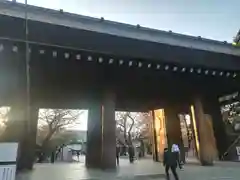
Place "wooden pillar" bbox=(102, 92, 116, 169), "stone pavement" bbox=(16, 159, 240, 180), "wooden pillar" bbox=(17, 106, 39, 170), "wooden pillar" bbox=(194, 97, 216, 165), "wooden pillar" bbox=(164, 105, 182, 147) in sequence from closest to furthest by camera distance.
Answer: "stone pavement" bbox=(16, 159, 240, 180) < "wooden pillar" bbox=(102, 92, 116, 169) < "wooden pillar" bbox=(17, 106, 39, 170) < "wooden pillar" bbox=(194, 97, 216, 165) < "wooden pillar" bbox=(164, 105, 182, 147)

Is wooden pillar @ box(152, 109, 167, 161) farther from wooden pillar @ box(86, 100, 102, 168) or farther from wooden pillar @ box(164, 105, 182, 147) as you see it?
wooden pillar @ box(86, 100, 102, 168)

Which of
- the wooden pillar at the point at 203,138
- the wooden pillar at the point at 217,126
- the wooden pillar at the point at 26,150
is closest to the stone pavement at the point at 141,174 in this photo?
the wooden pillar at the point at 203,138

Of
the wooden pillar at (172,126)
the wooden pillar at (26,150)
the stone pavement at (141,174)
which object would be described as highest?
the wooden pillar at (172,126)

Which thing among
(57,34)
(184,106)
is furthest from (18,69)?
(184,106)

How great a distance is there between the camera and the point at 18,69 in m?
9.41

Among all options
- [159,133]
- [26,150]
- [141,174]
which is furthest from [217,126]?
[26,150]

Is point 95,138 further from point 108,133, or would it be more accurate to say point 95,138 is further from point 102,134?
point 108,133

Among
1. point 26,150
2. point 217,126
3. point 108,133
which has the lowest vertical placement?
point 26,150

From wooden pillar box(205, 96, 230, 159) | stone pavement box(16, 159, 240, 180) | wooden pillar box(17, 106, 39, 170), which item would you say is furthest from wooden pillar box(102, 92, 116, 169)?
wooden pillar box(205, 96, 230, 159)

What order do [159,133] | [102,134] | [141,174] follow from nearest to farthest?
1. [141,174]
2. [102,134]
3. [159,133]

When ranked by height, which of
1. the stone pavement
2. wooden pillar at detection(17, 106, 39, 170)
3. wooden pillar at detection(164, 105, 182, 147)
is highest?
wooden pillar at detection(164, 105, 182, 147)

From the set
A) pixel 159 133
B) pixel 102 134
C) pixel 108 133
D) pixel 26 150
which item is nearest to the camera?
pixel 108 133

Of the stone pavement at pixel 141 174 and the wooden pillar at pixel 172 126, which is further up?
the wooden pillar at pixel 172 126

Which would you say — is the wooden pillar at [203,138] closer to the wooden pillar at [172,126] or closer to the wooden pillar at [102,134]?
the wooden pillar at [172,126]
